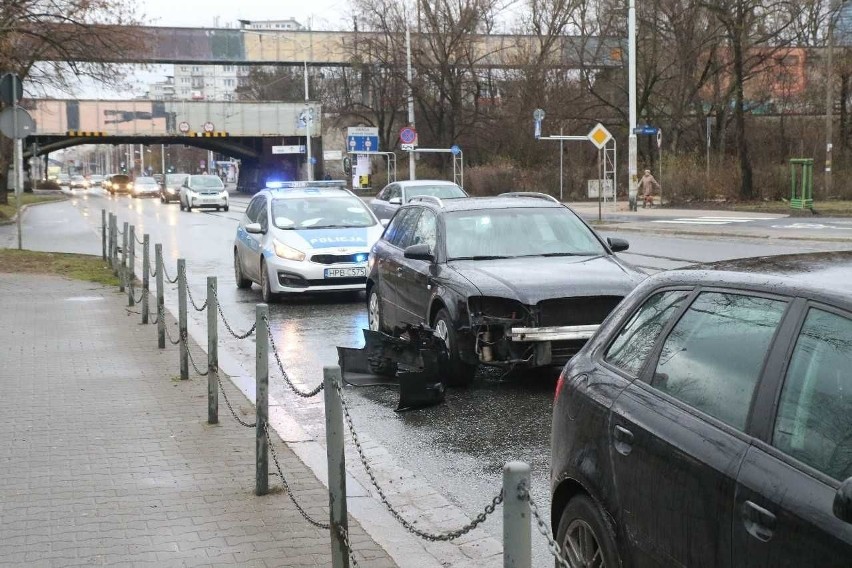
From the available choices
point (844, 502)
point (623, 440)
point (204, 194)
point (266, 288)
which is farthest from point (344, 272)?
point (204, 194)

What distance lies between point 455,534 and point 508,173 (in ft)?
160

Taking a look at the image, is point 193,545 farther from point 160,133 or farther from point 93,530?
point 160,133

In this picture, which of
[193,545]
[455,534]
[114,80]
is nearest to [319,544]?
[193,545]

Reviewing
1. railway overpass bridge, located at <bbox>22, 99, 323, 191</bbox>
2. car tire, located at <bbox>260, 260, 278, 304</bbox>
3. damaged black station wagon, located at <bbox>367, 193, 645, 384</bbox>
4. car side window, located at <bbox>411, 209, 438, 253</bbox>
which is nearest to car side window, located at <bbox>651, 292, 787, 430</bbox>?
damaged black station wagon, located at <bbox>367, 193, 645, 384</bbox>

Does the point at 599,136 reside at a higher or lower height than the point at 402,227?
higher

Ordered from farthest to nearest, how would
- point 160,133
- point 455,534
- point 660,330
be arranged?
point 160,133
point 660,330
point 455,534

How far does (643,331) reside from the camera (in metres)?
4.23

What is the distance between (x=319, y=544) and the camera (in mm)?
5301

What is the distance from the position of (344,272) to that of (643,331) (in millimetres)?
A: 11442

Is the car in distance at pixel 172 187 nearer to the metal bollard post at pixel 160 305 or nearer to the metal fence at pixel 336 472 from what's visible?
the metal fence at pixel 336 472

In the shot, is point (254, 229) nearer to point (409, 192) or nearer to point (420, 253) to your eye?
point (420, 253)

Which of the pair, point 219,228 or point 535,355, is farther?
point 219,228

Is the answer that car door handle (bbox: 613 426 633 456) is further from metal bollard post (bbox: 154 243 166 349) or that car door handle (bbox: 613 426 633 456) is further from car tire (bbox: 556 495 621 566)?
metal bollard post (bbox: 154 243 166 349)

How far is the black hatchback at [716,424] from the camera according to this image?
2.98 m
